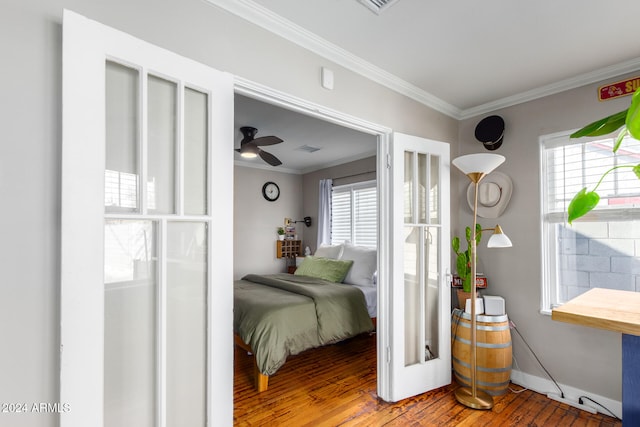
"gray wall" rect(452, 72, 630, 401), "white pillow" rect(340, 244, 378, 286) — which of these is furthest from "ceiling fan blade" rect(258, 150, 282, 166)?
"gray wall" rect(452, 72, 630, 401)

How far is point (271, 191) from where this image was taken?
229 inches

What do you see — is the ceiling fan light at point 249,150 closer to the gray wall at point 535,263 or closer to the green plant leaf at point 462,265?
the gray wall at point 535,263

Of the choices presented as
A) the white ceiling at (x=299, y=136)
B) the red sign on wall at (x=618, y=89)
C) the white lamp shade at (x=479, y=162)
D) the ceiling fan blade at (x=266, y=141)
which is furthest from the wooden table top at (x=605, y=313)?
the ceiling fan blade at (x=266, y=141)

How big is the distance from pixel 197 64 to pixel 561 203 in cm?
288

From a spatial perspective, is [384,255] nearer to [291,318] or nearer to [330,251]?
[291,318]

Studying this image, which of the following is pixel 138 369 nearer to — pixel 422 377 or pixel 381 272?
pixel 381 272

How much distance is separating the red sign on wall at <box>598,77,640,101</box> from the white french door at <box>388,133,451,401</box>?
1.14 m

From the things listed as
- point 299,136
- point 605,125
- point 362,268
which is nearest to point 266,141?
point 299,136

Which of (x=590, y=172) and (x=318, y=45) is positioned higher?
(x=318, y=45)

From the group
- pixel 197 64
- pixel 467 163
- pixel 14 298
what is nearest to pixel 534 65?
pixel 467 163

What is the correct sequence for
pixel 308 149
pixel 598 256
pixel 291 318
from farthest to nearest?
pixel 308 149
pixel 291 318
pixel 598 256

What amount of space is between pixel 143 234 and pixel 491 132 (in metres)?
2.89


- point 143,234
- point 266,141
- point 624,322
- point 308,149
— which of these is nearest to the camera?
point 624,322

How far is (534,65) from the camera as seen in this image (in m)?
2.33
